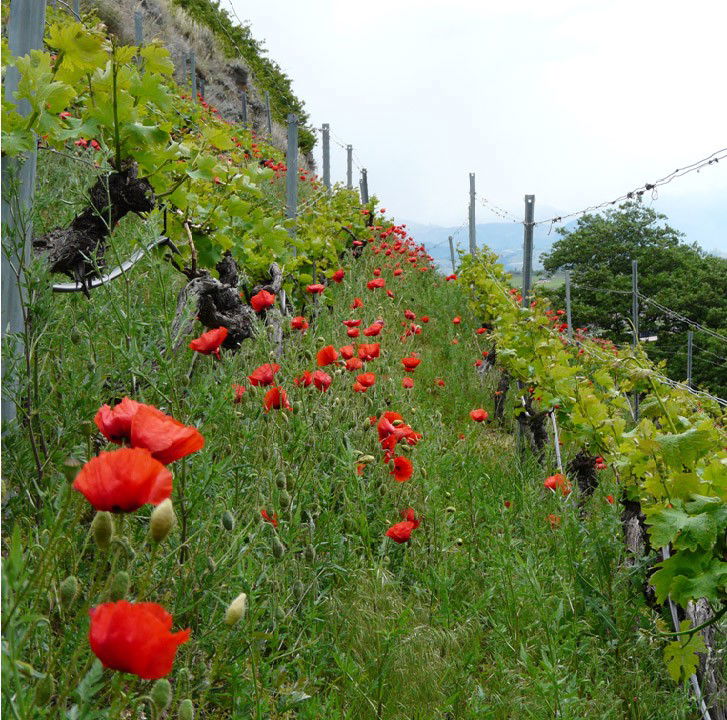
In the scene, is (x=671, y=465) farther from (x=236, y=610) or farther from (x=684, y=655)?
(x=236, y=610)

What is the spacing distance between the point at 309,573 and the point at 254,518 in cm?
37

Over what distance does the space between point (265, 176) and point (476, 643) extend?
2675mm

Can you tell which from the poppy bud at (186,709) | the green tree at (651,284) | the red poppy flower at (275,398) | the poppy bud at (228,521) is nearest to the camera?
the poppy bud at (186,709)

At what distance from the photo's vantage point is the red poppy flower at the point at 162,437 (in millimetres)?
931

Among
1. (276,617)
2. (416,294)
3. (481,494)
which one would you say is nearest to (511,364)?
(481,494)

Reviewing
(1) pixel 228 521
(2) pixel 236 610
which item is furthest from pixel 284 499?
(2) pixel 236 610

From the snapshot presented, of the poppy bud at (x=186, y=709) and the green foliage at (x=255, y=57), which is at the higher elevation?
the green foliage at (x=255, y=57)

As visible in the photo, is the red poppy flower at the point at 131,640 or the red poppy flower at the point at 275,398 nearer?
the red poppy flower at the point at 131,640

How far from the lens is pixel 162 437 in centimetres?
94

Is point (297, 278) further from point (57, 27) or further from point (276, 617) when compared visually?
point (276, 617)

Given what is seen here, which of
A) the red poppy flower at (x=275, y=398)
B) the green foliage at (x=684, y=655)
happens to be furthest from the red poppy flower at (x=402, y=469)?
the green foliage at (x=684, y=655)

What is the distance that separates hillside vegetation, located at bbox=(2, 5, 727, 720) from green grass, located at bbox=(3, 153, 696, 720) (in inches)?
0.5

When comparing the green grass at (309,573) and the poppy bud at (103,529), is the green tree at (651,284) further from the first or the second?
the poppy bud at (103,529)

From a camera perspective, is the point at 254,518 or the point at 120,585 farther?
the point at 254,518
